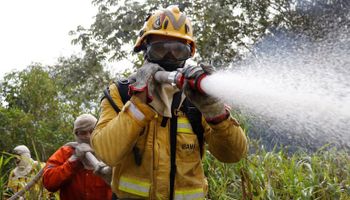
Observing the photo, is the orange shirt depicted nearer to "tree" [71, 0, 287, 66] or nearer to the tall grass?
the tall grass

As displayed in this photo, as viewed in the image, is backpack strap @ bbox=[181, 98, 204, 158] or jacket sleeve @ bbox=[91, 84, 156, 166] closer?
jacket sleeve @ bbox=[91, 84, 156, 166]

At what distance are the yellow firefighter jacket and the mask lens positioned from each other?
11.2 inches

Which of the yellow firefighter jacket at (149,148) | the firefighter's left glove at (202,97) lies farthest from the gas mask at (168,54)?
the firefighter's left glove at (202,97)

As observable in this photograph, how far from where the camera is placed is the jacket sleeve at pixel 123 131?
2664 mm

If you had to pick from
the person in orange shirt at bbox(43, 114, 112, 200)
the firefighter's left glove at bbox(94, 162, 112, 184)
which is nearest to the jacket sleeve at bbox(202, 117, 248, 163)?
the firefighter's left glove at bbox(94, 162, 112, 184)

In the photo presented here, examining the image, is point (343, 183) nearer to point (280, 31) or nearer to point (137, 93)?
point (137, 93)

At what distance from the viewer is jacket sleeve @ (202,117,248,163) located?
108 inches

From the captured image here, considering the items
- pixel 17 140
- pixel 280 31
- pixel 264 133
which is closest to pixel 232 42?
pixel 280 31

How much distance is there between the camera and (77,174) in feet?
14.2

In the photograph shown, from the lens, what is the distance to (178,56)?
2.91 meters

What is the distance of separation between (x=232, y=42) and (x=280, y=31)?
1114mm

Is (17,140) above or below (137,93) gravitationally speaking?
below

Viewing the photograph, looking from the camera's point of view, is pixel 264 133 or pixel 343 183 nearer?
pixel 343 183

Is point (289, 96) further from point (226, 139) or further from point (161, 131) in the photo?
point (161, 131)
